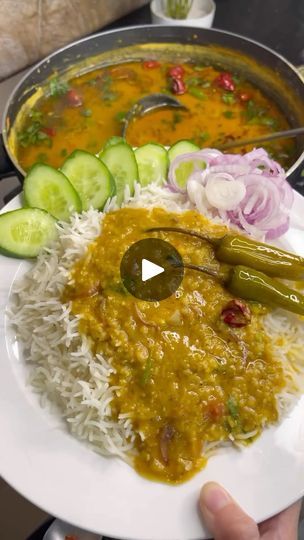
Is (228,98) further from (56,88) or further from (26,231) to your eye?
(26,231)

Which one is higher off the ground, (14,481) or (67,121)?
(67,121)

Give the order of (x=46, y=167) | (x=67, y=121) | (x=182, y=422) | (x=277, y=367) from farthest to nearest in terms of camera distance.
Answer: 1. (x=67, y=121)
2. (x=46, y=167)
3. (x=277, y=367)
4. (x=182, y=422)

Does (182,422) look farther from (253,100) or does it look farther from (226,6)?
(226,6)

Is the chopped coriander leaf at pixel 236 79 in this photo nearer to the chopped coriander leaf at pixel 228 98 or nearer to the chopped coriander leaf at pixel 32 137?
the chopped coriander leaf at pixel 228 98

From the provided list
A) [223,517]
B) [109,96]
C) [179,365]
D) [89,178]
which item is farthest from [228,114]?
[223,517]

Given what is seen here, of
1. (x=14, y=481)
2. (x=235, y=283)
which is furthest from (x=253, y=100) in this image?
(x=14, y=481)

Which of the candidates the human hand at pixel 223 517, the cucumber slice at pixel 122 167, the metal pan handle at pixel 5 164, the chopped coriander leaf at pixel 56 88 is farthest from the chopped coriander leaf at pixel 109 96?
the human hand at pixel 223 517

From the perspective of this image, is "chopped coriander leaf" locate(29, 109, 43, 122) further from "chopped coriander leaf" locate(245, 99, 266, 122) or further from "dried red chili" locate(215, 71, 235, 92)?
"chopped coriander leaf" locate(245, 99, 266, 122)
